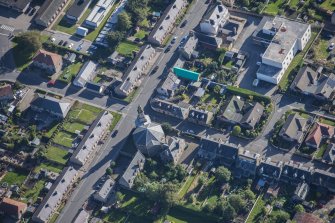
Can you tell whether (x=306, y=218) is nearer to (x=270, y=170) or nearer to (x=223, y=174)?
(x=270, y=170)

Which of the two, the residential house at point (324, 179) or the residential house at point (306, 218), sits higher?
the residential house at point (324, 179)

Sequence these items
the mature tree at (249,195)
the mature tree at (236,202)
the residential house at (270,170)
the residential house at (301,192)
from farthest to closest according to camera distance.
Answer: the residential house at (270,170) → the mature tree at (249,195) → the mature tree at (236,202) → the residential house at (301,192)

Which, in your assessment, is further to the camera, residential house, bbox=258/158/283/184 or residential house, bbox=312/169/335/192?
residential house, bbox=258/158/283/184

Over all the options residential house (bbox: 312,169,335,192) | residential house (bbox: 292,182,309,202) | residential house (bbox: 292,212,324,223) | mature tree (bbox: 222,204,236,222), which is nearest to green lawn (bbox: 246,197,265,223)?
mature tree (bbox: 222,204,236,222)

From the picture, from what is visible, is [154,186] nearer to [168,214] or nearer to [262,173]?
[168,214]

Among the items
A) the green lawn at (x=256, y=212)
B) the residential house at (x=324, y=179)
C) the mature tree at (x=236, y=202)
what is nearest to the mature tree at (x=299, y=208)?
the residential house at (x=324, y=179)

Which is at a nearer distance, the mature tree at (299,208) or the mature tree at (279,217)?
the mature tree at (279,217)

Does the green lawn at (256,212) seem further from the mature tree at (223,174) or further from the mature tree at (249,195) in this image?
the mature tree at (223,174)

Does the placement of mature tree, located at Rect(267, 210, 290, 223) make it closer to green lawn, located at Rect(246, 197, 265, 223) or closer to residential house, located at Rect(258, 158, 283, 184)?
green lawn, located at Rect(246, 197, 265, 223)
